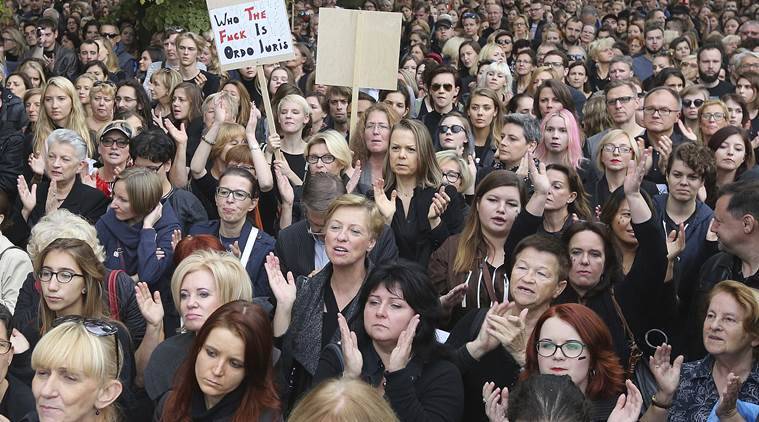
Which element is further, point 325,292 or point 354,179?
point 354,179

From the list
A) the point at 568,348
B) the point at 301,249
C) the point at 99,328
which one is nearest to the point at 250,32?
the point at 301,249

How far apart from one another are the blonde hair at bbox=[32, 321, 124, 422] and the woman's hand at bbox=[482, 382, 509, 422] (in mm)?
1599

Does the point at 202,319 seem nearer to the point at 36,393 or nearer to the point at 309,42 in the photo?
the point at 36,393

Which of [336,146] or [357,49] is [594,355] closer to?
[336,146]

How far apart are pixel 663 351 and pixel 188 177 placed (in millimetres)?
4981

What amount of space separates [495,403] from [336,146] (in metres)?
3.72

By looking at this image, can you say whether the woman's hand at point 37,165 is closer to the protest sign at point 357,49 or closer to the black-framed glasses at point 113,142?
the black-framed glasses at point 113,142

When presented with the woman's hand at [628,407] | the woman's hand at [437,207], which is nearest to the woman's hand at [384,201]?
the woman's hand at [437,207]

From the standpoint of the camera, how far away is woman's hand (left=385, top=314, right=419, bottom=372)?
4766 mm

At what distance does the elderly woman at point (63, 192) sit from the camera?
7.80 metres

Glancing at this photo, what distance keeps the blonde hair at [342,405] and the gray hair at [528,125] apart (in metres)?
5.09

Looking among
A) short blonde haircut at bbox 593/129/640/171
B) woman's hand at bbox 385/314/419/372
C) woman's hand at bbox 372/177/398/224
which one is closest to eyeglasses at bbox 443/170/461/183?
woman's hand at bbox 372/177/398/224

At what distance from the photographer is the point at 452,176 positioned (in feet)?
26.2

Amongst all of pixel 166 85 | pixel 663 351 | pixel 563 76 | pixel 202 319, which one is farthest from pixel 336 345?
pixel 563 76
